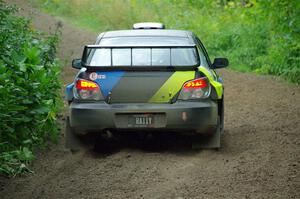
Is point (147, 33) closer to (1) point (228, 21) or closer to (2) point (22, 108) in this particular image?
(2) point (22, 108)

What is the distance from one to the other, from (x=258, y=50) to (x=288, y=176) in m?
12.8

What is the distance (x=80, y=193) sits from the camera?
7078 mm

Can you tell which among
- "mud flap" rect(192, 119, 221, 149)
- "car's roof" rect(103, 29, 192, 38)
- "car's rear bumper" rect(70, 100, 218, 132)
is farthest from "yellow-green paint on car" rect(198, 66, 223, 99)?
"car's roof" rect(103, 29, 192, 38)

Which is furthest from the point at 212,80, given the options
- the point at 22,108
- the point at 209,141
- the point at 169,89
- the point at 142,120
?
the point at 22,108

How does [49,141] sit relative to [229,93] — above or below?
above

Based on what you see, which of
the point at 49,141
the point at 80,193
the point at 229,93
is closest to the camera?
the point at 80,193

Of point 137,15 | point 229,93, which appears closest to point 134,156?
point 229,93

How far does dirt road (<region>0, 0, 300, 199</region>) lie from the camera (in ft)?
23.2

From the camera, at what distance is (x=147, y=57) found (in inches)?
353

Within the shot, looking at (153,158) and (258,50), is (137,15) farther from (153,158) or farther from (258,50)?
(153,158)

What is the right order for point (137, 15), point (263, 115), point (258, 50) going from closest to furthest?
1. point (263, 115)
2. point (258, 50)
3. point (137, 15)

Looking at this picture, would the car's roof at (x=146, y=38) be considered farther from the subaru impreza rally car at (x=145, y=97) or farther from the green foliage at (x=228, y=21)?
the green foliage at (x=228, y=21)

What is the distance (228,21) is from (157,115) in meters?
15.6

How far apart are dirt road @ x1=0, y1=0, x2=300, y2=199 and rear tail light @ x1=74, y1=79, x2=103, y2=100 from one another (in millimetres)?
743
